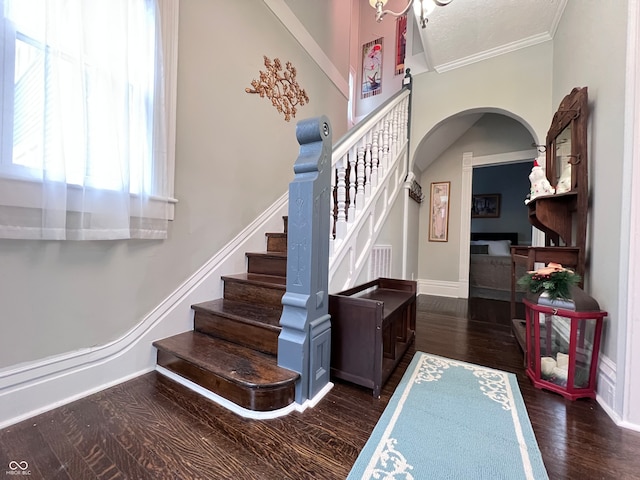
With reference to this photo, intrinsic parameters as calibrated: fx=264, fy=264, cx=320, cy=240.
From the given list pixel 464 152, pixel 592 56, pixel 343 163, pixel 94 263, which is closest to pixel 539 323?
pixel 343 163

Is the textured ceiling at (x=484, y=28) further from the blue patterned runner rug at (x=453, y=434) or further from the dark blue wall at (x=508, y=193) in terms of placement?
the dark blue wall at (x=508, y=193)

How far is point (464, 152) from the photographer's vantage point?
13.5 feet

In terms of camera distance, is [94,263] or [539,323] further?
[539,323]

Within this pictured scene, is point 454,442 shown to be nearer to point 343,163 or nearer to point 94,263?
point 343,163

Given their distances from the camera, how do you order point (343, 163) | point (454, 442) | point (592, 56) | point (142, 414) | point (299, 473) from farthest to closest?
point (343, 163) < point (592, 56) < point (142, 414) < point (454, 442) < point (299, 473)

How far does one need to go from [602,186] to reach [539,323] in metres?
0.84

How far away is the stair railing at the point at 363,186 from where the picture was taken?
1.84 m

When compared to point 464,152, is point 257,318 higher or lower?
lower

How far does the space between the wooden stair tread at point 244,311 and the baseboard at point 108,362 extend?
113 millimetres

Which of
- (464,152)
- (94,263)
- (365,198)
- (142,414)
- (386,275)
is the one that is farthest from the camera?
(464,152)

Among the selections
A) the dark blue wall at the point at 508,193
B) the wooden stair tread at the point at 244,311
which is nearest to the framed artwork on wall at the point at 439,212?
the dark blue wall at the point at 508,193

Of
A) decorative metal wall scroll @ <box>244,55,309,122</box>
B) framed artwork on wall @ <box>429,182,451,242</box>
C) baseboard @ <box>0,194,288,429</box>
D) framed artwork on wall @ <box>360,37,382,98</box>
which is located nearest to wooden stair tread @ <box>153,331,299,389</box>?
baseboard @ <box>0,194,288,429</box>

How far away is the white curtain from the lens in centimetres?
111

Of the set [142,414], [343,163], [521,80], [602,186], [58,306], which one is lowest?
[142,414]
